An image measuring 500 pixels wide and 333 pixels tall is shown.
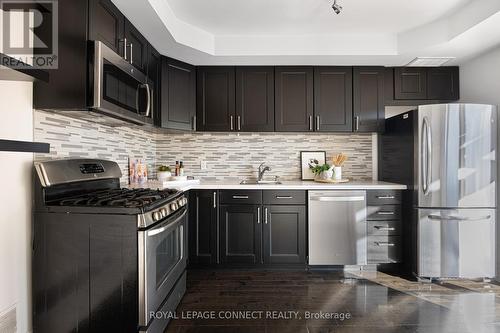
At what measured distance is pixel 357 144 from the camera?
3516mm

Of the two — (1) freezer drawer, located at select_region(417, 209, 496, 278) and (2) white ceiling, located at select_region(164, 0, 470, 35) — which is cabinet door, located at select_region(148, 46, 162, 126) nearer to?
(2) white ceiling, located at select_region(164, 0, 470, 35)

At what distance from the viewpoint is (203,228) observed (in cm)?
296

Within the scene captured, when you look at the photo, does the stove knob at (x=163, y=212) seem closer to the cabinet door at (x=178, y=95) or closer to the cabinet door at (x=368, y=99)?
the cabinet door at (x=178, y=95)

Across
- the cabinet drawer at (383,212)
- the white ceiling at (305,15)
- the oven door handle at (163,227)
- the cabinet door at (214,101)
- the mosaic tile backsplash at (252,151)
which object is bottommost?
the cabinet drawer at (383,212)

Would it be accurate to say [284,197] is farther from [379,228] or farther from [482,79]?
[482,79]

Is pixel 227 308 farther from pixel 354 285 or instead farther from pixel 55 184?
pixel 55 184

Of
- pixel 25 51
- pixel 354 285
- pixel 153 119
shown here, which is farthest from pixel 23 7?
pixel 354 285

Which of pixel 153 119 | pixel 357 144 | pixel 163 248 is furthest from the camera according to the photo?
pixel 357 144

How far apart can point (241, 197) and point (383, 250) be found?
1576 millimetres

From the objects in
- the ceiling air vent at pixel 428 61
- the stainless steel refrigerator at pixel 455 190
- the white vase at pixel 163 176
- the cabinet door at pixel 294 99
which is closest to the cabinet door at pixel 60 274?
the white vase at pixel 163 176

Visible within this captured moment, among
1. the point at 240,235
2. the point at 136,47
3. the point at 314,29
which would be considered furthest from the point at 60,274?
the point at 314,29

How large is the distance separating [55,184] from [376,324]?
2.31 metres

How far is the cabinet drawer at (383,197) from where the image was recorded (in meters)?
2.91

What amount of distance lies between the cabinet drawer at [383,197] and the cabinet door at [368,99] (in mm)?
760
